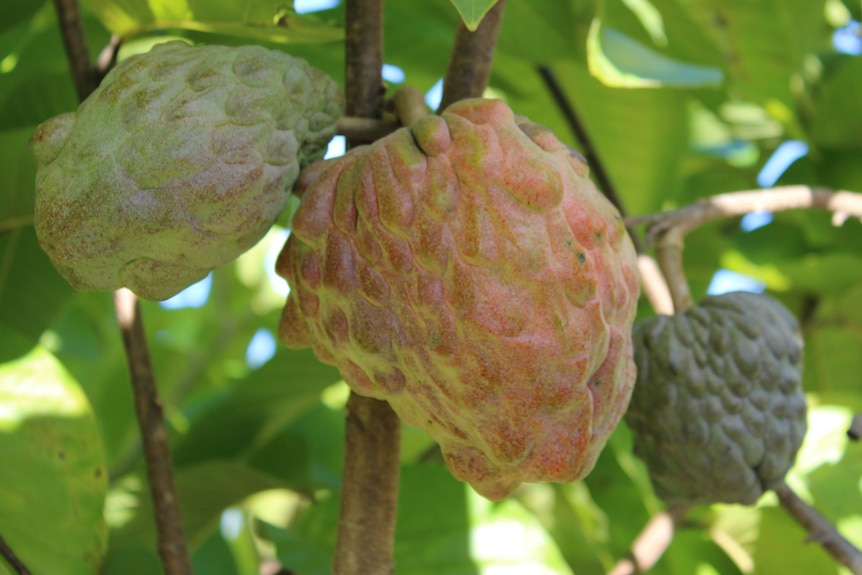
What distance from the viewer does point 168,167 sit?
851 mm

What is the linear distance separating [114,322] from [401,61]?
1.08 metres

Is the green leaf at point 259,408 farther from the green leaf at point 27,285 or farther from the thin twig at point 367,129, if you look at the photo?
the thin twig at point 367,129

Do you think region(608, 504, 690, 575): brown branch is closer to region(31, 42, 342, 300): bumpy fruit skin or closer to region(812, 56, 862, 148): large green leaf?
region(31, 42, 342, 300): bumpy fruit skin

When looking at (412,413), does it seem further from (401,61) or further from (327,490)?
(401,61)

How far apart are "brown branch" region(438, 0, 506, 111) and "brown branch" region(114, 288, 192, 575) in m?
0.49

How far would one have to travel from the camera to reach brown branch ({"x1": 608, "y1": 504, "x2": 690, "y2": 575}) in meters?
1.41

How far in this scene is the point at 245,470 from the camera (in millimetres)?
1633

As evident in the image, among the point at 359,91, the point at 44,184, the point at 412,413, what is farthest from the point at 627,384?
the point at 44,184

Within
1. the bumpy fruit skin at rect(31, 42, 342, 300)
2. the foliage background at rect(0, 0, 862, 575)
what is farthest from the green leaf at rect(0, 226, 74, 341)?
the bumpy fruit skin at rect(31, 42, 342, 300)

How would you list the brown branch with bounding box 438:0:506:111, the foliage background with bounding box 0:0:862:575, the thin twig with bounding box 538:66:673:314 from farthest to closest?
the thin twig with bounding box 538:66:673:314
the foliage background with bounding box 0:0:862:575
the brown branch with bounding box 438:0:506:111

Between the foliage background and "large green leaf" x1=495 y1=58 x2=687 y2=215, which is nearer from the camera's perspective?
the foliage background

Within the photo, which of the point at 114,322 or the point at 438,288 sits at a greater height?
the point at 438,288

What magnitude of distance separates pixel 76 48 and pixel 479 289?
74 cm

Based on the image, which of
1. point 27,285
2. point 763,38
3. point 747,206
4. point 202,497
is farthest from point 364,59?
point 763,38
